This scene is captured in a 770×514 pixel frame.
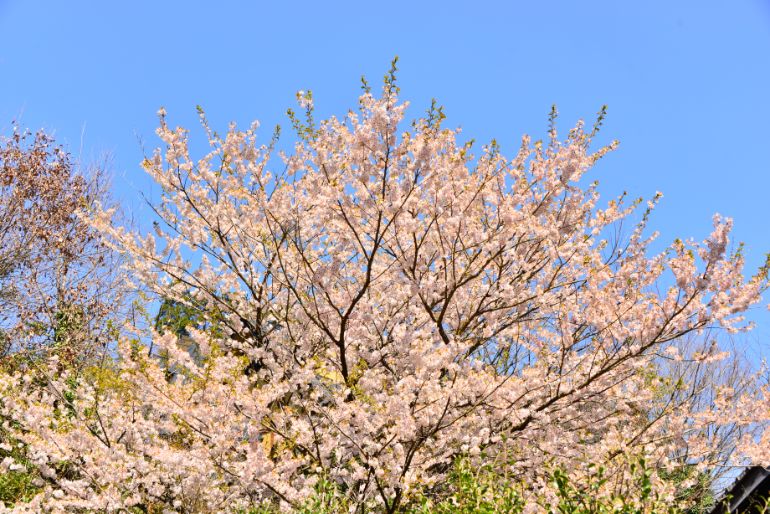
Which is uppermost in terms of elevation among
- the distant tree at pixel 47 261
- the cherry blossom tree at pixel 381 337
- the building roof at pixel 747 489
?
the distant tree at pixel 47 261

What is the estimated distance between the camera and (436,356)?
5602mm

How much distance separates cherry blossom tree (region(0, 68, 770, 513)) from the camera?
568cm

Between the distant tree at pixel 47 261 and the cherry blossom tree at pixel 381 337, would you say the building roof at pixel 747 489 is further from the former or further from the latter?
the distant tree at pixel 47 261

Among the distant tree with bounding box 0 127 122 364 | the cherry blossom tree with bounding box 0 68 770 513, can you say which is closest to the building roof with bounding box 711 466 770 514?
the cherry blossom tree with bounding box 0 68 770 513

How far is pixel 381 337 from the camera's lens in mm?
6781

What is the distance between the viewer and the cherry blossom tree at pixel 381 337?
18.6ft

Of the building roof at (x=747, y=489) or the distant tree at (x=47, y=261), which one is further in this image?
the distant tree at (x=47, y=261)

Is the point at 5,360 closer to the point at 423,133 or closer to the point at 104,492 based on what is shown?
the point at 104,492

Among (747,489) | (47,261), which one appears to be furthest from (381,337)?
(47,261)

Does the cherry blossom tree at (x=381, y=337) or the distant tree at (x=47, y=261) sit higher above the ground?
the distant tree at (x=47, y=261)

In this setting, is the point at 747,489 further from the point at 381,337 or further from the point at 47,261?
the point at 47,261

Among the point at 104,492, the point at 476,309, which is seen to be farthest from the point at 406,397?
the point at 104,492

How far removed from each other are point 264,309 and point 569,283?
12.3ft

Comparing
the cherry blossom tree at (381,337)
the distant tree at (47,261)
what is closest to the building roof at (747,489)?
the cherry blossom tree at (381,337)
